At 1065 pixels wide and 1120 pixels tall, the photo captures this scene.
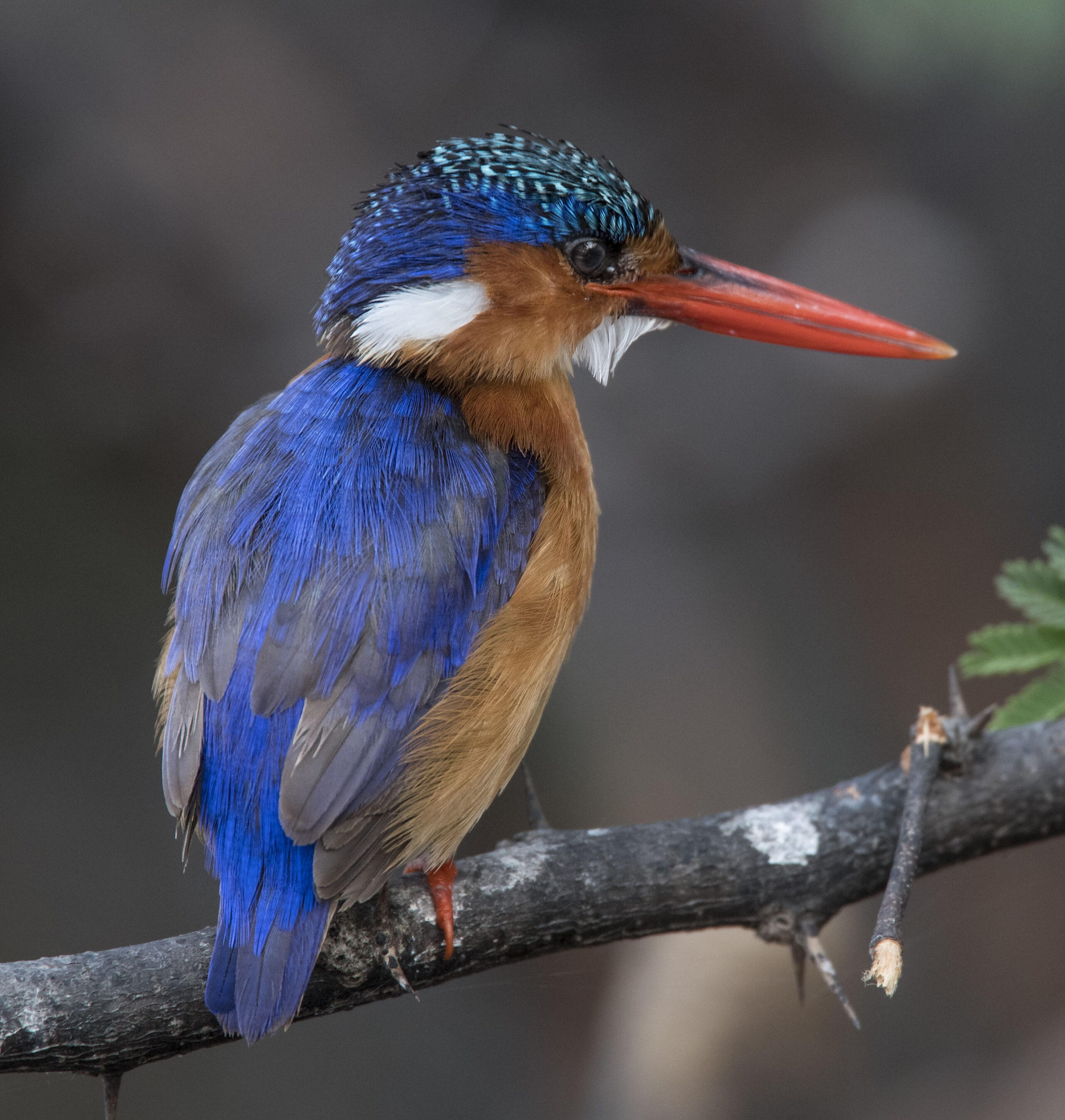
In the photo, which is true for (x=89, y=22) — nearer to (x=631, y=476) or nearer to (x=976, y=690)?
(x=631, y=476)

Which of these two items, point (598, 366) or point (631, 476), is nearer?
point (598, 366)

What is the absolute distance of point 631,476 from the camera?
383cm

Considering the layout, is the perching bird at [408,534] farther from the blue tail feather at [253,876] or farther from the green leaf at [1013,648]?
the green leaf at [1013,648]

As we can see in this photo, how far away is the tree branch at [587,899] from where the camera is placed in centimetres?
141

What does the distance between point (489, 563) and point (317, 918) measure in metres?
0.57

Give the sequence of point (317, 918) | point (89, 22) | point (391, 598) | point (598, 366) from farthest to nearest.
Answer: point (89, 22) < point (598, 366) < point (391, 598) < point (317, 918)

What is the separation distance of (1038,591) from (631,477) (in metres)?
2.04

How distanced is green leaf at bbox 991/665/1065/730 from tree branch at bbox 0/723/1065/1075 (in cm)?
9

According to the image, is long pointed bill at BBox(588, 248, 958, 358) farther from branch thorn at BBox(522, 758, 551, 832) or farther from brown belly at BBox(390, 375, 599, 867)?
branch thorn at BBox(522, 758, 551, 832)

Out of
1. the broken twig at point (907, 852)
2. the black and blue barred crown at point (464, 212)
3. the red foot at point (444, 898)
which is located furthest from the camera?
the black and blue barred crown at point (464, 212)

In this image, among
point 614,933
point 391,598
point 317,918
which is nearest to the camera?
point 317,918

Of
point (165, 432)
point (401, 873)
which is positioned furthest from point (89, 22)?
point (401, 873)

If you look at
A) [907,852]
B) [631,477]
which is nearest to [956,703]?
[907,852]

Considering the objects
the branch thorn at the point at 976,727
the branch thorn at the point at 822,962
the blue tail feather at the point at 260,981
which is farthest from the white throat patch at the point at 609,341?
the blue tail feather at the point at 260,981
